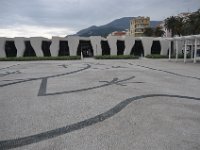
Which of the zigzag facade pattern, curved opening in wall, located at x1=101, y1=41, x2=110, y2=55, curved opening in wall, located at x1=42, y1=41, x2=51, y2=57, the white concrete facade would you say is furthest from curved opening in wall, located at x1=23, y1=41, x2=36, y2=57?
curved opening in wall, located at x1=101, y1=41, x2=110, y2=55

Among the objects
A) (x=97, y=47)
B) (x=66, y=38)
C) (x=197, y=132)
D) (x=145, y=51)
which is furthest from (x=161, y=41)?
(x=197, y=132)

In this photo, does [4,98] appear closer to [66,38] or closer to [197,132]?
[197,132]

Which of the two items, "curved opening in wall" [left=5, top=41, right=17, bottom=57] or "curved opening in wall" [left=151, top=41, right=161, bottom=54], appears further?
"curved opening in wall" [left=151, top=41, right=161, bottom=54]

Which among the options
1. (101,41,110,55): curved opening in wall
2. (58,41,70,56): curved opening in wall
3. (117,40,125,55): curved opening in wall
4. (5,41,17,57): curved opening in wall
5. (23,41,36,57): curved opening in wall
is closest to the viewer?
(5,41,17,57): curved opening in wall

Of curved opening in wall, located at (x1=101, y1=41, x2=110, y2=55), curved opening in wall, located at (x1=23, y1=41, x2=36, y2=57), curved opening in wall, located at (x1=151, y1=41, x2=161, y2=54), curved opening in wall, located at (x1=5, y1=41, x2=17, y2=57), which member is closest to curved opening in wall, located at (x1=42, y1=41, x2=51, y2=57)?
curved opening in wall, located at (x1=23, y1=41, x2=36, y2=57)

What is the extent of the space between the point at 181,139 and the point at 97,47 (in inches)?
1765

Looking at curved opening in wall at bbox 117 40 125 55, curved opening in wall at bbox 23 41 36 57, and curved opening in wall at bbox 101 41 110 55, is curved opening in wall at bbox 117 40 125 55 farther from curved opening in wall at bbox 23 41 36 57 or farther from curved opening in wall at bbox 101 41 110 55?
curved opening in wall at bbox 23 41 36 57

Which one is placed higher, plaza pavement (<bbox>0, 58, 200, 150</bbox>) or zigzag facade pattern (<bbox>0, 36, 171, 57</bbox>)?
zigzag facade pattern (<bbox>0, 36, 171, 57</bbox>)

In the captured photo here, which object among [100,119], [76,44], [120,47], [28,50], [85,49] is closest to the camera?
[100,119]

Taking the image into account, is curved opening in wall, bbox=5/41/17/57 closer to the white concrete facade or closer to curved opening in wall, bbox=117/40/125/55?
the white concrete facade

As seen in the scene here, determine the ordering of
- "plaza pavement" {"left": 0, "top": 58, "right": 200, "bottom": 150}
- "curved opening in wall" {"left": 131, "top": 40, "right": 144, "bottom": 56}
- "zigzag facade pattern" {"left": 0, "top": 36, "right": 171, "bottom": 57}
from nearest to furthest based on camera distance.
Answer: "plaza pavement" {"left": 0, "top": 58, "right": 200, "bottom": 150} → "zigzag facade pattern" {"left": 0, "top": 36, "right": 171, "bottom": 57} → "curved opening in wall" {"left": 131, "top": 40, "right": 144, "bottom": 56}

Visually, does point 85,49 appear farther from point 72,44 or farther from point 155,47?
point 155,47

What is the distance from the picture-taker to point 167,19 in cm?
6731

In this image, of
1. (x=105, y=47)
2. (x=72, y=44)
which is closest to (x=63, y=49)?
(x=72, y=44)
